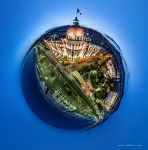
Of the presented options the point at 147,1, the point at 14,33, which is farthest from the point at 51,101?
the point at 147,1

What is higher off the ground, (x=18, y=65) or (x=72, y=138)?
(x=18, y=65)

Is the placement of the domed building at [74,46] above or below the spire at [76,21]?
below

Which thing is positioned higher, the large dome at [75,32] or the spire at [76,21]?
the spire at [76,21]

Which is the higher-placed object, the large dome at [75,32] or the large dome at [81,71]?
the large dome at [75,32]

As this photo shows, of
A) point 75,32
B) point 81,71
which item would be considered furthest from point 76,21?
point 81,71

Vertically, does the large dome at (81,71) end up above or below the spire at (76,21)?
below

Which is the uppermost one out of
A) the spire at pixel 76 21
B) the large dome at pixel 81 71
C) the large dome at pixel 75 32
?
the spire at pixel 76 21

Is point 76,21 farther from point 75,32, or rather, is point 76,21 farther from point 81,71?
point 81,71

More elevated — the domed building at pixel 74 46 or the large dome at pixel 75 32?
the large dome at pixel 75 32

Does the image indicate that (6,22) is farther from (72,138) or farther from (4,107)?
(72,138)
